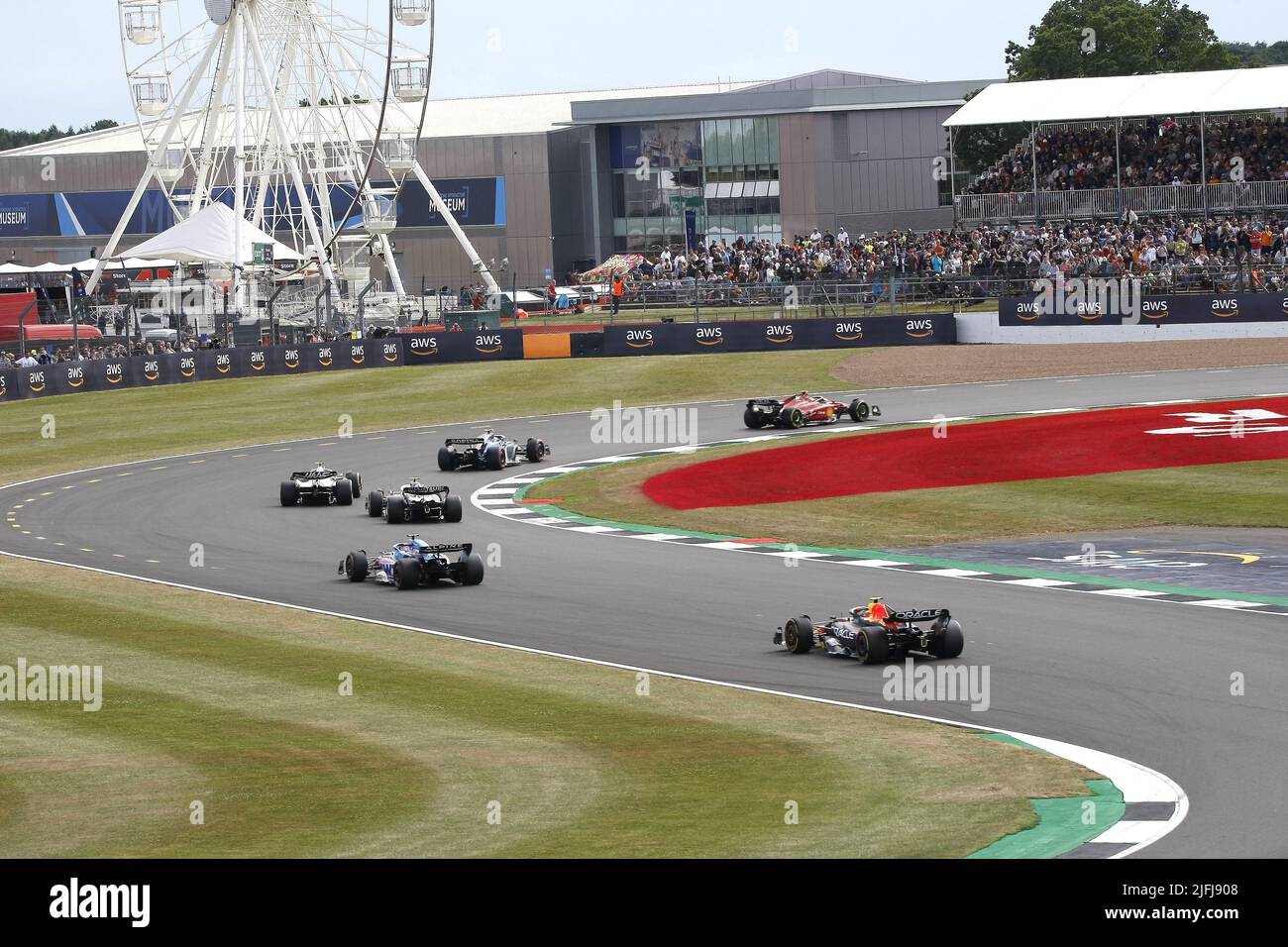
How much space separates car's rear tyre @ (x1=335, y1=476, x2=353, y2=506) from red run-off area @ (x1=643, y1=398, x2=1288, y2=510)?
17.0 feet

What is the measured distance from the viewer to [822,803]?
37.0 feet

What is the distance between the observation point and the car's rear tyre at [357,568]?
2295 cm

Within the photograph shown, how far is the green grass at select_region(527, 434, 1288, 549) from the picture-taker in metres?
24.9

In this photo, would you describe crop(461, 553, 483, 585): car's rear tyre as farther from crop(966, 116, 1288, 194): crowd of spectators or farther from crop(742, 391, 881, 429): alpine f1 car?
crop(966, 116, 1288, 194): crowd of spectators

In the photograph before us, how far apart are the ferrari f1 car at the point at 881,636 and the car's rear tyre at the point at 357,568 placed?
24.2 ft

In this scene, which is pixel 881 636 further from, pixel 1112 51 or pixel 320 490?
pixel 1112 51

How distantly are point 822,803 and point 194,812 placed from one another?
12.9 feet

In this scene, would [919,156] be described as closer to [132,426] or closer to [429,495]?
[132,426]

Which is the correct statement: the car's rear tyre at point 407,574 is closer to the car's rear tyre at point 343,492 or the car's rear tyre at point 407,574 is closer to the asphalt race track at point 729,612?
the asphalt race track at point 729,612

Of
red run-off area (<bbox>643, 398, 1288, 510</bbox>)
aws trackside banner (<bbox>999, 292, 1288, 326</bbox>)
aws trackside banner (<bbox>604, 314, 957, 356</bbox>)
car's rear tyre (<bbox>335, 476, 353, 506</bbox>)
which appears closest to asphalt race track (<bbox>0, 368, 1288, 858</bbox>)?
car's rear tyre (<bbox>335, 476, 353, 506</bbox>)

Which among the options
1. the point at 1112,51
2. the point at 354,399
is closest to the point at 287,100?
the point at 354,399

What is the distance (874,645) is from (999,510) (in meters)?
10.2

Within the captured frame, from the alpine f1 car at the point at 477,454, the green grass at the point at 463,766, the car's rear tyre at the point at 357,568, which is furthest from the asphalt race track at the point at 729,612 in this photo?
the green grass at the point at 463,766
